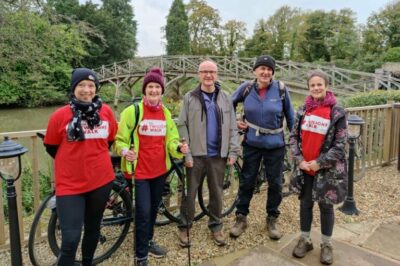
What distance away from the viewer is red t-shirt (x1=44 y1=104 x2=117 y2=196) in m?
2.09

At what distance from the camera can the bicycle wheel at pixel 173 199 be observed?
10.7ft

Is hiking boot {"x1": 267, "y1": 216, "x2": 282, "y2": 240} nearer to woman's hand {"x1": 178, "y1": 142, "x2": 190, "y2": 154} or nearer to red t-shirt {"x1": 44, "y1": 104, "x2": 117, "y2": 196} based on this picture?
woman's hand {"x1": 178, "y1": 142, "x2": 190, "y2": 154}

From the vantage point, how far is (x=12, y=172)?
2.12 m

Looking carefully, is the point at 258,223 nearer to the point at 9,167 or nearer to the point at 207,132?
the point at 207,132

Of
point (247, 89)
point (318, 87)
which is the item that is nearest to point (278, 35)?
point (247, 89)

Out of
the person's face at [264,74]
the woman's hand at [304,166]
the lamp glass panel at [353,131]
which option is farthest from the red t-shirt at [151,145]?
→ the lamp glass panel at [353,131]

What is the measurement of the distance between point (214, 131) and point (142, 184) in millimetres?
753

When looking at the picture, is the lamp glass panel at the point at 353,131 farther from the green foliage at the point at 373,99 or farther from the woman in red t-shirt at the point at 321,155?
the green foliage at the point at 373,99

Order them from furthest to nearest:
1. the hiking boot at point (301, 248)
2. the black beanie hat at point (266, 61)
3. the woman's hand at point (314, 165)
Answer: the black beanie hat at point (266, 61), the hiking boot at point (301, 248), the woman's hand at point (314, 165)

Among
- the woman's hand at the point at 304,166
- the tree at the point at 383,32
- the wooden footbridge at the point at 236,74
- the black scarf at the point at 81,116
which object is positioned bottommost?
the woman's hand at the point at 304,166

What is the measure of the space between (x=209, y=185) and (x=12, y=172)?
1566 mm

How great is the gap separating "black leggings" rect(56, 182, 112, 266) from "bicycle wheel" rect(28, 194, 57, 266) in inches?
16.9

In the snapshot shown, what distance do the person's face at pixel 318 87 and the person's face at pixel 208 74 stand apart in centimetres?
76

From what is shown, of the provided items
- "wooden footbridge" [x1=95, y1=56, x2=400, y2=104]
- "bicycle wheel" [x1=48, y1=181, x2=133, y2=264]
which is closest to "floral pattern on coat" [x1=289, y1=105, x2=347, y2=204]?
"bicycle wheel" [x1=48, y1=181, x2=133, y2=264]
